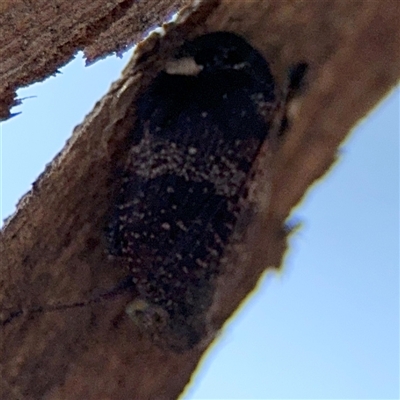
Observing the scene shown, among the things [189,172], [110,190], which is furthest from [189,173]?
[110,190]

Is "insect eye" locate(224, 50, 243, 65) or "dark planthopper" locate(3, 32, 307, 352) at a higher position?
"insect eye" locate(224, 50, 243, 65)

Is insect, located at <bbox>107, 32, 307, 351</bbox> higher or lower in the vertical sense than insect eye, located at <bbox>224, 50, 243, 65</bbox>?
lower

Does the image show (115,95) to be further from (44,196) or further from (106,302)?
(106,302)

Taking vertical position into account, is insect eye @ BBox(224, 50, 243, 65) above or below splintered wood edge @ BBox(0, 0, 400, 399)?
above

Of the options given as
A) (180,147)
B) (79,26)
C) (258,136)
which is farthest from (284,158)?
(79,26)

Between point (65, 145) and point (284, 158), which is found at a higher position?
point (65, 145)
